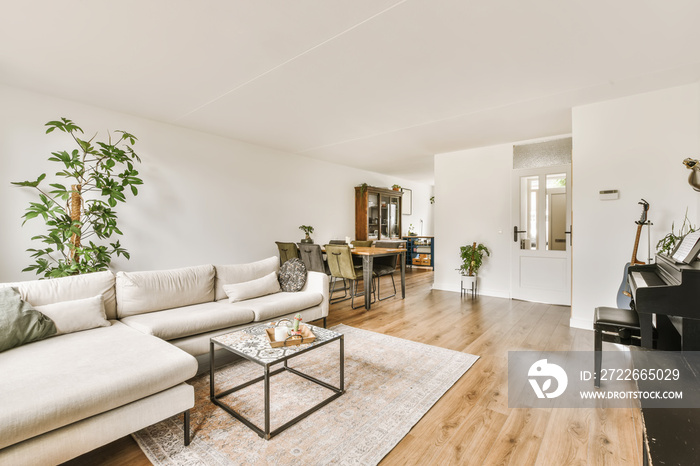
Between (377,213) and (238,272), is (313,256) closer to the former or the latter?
(238,272)

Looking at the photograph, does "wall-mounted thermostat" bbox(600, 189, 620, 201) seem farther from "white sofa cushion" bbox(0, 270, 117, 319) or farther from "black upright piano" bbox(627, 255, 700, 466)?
"white sofa cushion" bbox(0, 270, 117, 319)

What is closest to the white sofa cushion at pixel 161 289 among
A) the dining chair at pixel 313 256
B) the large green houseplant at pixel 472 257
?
the dining chair at pixel 313 256

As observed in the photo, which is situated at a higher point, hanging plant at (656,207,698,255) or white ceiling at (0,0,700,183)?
white ceiling at (0,0,700,183)

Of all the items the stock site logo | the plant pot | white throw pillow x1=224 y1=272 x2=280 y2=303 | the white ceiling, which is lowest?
the stock site logo

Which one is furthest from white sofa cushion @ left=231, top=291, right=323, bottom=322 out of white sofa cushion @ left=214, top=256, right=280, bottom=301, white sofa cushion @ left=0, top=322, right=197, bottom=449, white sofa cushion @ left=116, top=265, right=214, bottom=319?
white sofa cushion @ left=0, top=322, right=197, bottom=449

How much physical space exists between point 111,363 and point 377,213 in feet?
20.1

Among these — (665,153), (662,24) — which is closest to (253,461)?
(662,24)

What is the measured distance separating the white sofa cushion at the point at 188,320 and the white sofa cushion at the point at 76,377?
23 centimetres

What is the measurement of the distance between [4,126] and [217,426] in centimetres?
355

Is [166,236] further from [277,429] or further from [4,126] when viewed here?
[277,429]

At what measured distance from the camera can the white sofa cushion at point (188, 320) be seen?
2332mm

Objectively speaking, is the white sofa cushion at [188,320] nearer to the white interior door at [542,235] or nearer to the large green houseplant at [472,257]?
the large green houseplant at [472,257]

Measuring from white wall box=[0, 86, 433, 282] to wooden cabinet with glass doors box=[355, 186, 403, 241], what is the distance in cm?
65

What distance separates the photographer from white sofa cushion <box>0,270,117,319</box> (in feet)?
7.21
